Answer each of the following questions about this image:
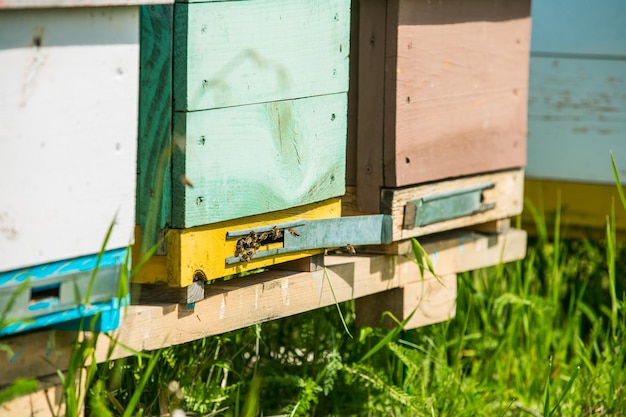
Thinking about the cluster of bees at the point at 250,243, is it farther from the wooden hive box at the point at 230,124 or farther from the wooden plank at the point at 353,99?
the wooden plank at the point at 353,99

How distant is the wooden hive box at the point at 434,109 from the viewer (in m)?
2.79

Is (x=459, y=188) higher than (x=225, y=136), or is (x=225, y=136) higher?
(x=225, y=136)

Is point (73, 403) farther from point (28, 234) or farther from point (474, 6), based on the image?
point (474, 6)

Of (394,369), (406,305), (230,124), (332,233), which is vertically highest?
(230,124)

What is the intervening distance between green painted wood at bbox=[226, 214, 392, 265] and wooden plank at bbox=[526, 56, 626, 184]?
1.44 m

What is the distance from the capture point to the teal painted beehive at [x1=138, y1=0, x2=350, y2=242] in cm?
211

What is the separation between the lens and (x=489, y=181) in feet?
10.6

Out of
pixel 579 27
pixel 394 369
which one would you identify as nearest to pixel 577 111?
pixel 579 27

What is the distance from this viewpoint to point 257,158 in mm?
2307

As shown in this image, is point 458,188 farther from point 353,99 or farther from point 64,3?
point 64,3

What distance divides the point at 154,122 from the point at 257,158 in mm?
270

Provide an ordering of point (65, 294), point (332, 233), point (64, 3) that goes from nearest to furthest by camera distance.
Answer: point (64, 3) < point (65, 294) < point (332, 233)

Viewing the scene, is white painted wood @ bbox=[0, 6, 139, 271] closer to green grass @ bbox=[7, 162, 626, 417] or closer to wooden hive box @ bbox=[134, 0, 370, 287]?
wooden hive box @ bbox=[134, 0, 370, 287]

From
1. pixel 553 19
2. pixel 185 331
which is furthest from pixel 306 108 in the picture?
pixel 553 19
